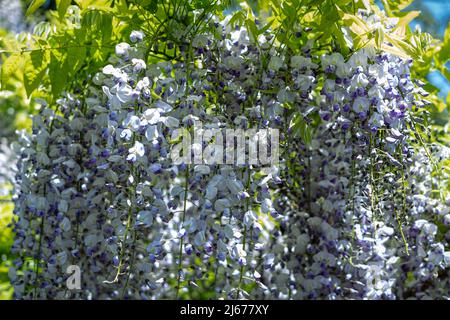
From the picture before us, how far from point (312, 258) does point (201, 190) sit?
0.70 m

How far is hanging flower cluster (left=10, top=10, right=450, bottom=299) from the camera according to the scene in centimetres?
156

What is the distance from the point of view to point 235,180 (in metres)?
1.54

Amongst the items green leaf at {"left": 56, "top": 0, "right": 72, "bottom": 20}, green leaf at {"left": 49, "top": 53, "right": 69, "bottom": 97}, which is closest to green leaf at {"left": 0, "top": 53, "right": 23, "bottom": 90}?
green leaf at {"left": 49, "top": 53, "right": 69, "bottom": 97}

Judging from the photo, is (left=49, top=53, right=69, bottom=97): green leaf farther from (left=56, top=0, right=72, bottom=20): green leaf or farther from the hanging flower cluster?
(left=56, top=0, right=72, bottom=20): green leaf

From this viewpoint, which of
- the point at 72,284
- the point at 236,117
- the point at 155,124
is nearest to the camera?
the point at 155,124

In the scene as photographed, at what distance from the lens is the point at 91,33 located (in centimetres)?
189

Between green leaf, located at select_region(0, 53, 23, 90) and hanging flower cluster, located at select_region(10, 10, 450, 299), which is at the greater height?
green leaf, located at select_region(0, 53, 23, 90)

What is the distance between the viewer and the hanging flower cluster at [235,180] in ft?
5.11

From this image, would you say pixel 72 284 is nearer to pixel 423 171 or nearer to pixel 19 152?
pixel 19 152

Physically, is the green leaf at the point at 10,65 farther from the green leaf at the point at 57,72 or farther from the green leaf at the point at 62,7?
the green leaf at the point at 62,7

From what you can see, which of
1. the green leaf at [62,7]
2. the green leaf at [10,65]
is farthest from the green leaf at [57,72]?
the green leaf at [62,7]

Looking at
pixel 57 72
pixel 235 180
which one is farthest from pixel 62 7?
pixel 235 180

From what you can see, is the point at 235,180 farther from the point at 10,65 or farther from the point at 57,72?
the point at 10,65
